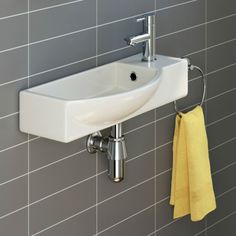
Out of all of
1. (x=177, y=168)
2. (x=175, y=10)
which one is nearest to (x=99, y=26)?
(x=175, y=10)

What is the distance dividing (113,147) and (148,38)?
43 centimetres

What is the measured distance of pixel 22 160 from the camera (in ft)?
9.34

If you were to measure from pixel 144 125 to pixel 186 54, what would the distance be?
15.0 inches

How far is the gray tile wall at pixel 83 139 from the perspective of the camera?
279cm

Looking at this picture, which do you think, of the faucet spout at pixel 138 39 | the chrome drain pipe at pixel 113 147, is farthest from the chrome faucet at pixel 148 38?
the chrome drain pipe at pixel 113 147

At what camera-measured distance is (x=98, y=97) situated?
2695 millimetres

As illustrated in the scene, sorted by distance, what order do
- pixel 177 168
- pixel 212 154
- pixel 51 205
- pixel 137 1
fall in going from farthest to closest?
pixel 212 154 < pixel 177 168 < pixel 137 1 < pixel 51 205

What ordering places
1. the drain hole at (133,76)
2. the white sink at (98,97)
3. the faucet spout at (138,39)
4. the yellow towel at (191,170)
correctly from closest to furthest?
the white sink at (98,97), the faucet spout at (138,39), the drain hole at (133,76), the yellow towel at (191,170)

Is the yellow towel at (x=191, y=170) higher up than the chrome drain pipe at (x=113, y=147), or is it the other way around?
the chrome drain pipe at (x=113, y=147)

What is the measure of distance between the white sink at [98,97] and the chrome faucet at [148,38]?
38mm

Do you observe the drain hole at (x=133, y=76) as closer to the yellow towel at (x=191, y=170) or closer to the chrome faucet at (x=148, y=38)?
the chrome faucet at (x=148, y=38)

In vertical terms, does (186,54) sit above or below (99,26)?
below

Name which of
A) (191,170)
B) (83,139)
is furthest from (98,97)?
(191,170)

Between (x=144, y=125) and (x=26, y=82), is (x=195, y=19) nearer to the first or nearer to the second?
(x=144, y=125)
